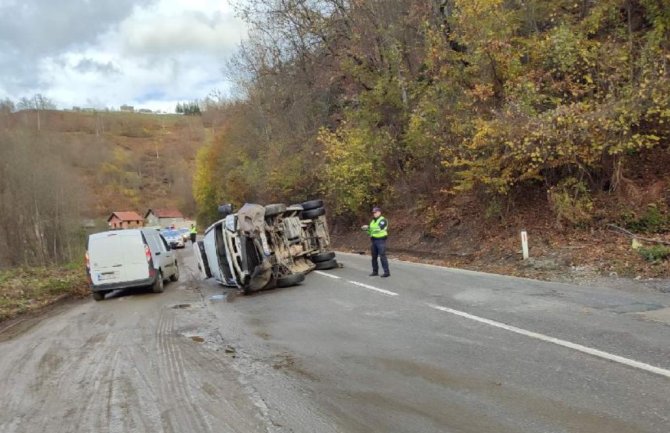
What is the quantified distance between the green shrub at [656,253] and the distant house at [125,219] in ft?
304

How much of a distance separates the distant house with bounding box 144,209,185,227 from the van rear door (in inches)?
4317

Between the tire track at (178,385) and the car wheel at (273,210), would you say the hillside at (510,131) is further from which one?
the tire track at (178,385)

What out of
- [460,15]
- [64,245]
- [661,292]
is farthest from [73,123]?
[661,292]

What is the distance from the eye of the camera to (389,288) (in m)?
10.9

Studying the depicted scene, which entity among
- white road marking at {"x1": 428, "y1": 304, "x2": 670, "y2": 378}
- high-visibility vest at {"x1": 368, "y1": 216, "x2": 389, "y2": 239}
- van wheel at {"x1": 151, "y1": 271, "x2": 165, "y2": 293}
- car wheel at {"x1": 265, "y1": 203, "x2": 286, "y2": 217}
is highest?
car wheel at {"x1": 265, "y1": 203, "x2": 286, "y2": 217}

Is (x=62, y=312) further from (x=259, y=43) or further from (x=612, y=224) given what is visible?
(x=259, y=43)

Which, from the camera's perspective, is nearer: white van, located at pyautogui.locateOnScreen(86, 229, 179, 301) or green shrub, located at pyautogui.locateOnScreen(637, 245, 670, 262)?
green shrub, located at pyautogui.locateOnScreen(637, 245, 670, 262)

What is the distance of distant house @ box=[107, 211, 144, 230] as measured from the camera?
98425 mm

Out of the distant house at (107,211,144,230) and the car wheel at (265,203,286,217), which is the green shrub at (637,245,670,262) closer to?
the car wheel at (265,203,286,217)

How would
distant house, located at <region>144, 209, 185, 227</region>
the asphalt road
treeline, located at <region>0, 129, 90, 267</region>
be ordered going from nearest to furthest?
1. the asphalt road
2. treeline, located at <region>0, 129, 90, 267</region>
3. distant house, located at <region>144, 209, 185, 227</region>

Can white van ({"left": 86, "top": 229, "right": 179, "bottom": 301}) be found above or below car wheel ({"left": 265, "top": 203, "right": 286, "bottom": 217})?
below

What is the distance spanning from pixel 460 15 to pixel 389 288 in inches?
436

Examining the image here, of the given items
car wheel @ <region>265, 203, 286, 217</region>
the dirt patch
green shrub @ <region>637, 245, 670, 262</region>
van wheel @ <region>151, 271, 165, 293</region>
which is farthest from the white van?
green shrub @ <region>637, 245, 670, 262</region>

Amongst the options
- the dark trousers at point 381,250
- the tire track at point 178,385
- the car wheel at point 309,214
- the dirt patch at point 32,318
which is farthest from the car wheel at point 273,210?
the dirt patch at point 32,318
